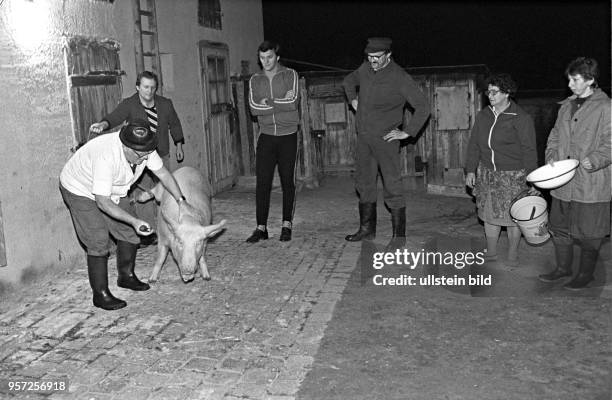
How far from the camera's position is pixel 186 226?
6.39 metres

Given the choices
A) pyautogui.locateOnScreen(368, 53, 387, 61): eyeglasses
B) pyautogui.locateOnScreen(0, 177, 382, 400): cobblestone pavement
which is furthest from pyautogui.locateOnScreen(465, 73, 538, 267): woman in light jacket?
pyautogui.locateOnScreen(0, 177, 382, 400): cobblestone pavement

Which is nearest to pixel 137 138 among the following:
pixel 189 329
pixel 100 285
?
pixel 100 285

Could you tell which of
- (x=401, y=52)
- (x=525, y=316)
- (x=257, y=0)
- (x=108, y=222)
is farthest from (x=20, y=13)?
(x=401, y=52)

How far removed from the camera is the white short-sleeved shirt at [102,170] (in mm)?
5695

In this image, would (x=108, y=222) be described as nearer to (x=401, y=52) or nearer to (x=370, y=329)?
(x=370, y=329)

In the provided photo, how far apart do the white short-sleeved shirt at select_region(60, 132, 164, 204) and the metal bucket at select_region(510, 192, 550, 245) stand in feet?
11.8

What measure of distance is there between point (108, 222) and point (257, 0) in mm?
10476

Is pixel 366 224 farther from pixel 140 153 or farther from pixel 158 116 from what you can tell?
pixel 140 153

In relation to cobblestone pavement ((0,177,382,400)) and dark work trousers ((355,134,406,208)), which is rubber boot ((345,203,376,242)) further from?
cobblestone pavement ((0,177,382,400))

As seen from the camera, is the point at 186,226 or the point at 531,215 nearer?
the point at 186,226

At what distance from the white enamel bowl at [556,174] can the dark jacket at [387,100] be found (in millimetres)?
1931

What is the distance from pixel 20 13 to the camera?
6727mm

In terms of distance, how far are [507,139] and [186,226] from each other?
11.0 ft

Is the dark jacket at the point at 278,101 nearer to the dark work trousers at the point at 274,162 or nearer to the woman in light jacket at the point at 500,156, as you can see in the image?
the dark work trousers at the point at 274,162
